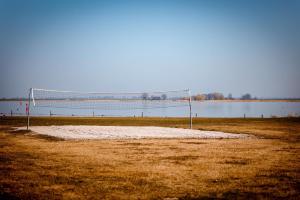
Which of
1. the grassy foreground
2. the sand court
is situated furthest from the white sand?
the grassy foreground

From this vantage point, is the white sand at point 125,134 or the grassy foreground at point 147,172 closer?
the grassy foreground at point 147,172

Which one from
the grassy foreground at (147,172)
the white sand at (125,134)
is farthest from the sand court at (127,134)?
the grassy foreground at (147,172)

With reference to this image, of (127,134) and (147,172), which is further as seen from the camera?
(127,134)

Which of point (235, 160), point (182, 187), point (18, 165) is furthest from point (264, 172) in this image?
point (18, 165)

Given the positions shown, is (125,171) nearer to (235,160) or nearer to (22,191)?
(22,191)

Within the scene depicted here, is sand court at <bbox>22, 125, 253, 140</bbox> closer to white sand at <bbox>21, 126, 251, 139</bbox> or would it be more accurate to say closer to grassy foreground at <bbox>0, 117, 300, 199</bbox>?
white sand at <bbox>21, 126, 251, 139</bbox>

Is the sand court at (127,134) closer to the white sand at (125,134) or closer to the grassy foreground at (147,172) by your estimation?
the white sand at (125,134)

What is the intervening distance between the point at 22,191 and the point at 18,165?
3.01 meters

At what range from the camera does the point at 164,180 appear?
828 cm

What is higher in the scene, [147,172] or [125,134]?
[125,134]

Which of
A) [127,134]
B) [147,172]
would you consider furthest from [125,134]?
[147,172]

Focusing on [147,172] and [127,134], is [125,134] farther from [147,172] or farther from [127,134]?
[147,172]

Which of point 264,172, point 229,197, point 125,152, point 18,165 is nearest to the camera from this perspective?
point 229,197

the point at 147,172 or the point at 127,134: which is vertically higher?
the point at 127,134
